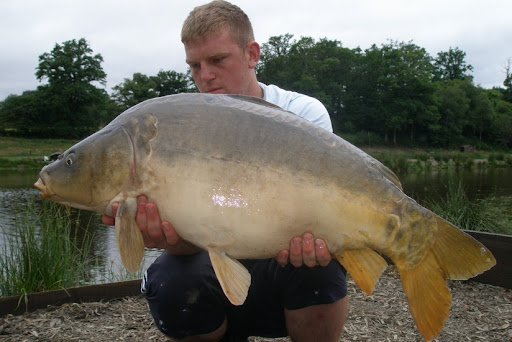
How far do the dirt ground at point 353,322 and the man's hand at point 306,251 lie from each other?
46.0 inches

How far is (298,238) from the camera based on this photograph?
163cm

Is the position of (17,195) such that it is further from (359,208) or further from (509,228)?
(359,208)

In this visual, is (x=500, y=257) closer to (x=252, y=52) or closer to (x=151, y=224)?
(x=252, y=52)

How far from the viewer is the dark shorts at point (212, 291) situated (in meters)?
1.99

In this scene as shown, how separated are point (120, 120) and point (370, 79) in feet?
141

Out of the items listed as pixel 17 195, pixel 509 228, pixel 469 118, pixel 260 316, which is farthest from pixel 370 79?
pixel 260 316

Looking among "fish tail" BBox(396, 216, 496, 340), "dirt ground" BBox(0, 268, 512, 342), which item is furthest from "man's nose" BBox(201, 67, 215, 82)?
"dirt ground" BBox(0, 268, 512, 342)

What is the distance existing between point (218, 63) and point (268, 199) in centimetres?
101

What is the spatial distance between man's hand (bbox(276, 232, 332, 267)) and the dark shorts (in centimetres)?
29

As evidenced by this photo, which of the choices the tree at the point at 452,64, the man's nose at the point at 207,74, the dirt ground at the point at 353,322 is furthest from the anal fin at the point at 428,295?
the tree at the point at 452,64

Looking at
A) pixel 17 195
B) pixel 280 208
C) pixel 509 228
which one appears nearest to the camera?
pixel 280 208

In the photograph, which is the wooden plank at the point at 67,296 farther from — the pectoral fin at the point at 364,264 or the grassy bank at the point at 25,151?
the grassy bank at the point at 25,151

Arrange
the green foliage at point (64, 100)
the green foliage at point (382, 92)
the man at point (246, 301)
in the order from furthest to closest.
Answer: the green foliage at point (382, 92) < the green foliage at point (64, 100) < the man at point (246, 301)

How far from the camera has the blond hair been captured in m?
2.28
